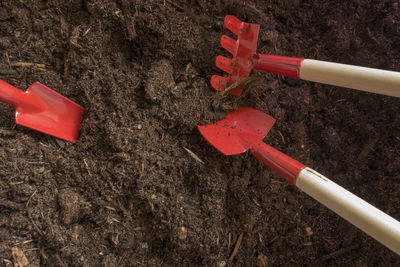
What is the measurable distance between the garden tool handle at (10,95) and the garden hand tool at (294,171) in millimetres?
686

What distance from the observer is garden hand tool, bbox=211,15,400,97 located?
93 centimetres

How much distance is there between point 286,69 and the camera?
3.89 feet

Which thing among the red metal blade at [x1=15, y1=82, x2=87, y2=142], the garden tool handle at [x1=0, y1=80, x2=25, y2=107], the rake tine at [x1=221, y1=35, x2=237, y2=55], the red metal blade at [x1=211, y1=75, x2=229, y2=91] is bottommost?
the red metal blade at [x1=15, y1=82, x2=87, y2=142]

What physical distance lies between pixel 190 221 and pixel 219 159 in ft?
0.96

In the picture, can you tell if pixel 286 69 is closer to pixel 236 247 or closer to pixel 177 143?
pixel 177 143

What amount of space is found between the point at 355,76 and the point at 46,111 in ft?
3.71

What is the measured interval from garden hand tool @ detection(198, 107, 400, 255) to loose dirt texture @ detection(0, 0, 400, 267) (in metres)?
Result: 0.08

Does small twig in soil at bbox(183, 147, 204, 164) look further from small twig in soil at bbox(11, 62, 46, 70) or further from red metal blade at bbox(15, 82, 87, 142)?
small twig in soil at bbox(11, 62, 46, 70)

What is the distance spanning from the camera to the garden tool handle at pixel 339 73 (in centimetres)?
91

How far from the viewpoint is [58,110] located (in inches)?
45.9

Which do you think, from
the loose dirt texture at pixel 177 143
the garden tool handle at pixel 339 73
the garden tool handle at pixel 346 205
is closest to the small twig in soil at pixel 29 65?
the loose dirt texture at pixel 177 143

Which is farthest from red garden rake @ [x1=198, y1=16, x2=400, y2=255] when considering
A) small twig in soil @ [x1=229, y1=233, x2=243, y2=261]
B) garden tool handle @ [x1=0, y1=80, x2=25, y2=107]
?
garden tool handle @ [x1=0, y1=80, x2=25, y2=107]

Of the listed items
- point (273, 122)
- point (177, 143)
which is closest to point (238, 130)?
point (273, 122)

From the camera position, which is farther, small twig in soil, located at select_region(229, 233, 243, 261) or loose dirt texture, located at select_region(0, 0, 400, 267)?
small twig in soil, located at select_region(229, 233, 243, 261)
